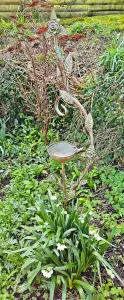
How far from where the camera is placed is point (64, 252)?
7.46 ft

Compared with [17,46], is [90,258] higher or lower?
lower

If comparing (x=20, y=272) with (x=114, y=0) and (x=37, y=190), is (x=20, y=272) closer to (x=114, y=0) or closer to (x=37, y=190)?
(x=37, y=190)

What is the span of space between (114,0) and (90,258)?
5.74 m

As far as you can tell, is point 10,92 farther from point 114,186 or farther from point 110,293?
point 110,293

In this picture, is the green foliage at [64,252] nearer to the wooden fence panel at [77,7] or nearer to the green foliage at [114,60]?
the green foliage at [114,60]

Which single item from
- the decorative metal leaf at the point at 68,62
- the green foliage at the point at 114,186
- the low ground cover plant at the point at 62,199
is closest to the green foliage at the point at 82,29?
the low ground cover plant at the point at 62,199

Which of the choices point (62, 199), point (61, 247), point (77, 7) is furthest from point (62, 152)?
point (77, 7)

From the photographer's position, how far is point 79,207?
2857 mm

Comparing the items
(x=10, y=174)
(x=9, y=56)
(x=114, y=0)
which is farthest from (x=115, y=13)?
(x=10, y=174)

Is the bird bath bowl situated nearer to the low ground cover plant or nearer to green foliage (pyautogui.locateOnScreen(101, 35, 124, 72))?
the low ground cover plant

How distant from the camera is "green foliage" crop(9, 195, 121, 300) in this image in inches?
85.5

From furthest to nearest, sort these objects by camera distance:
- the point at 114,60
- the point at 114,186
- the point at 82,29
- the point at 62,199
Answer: the point at 82,29 < the point at 114,60 < the point at 114,186 < the point at 62,199

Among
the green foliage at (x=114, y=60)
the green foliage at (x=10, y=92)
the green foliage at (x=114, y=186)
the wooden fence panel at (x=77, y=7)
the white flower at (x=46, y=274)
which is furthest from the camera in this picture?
the wooden fence panel at (x=77, y=7)

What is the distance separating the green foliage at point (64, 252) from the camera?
2.17m
